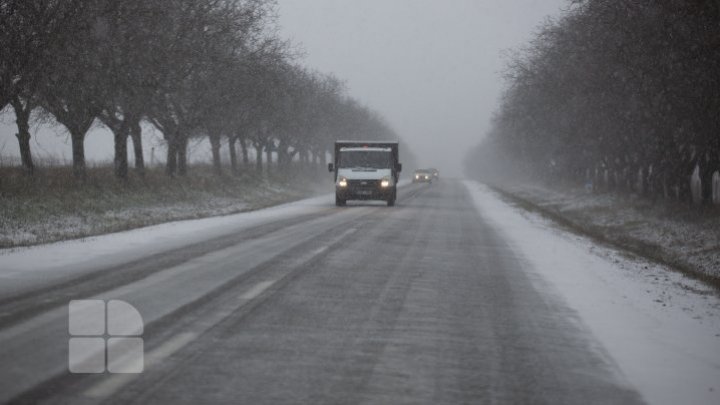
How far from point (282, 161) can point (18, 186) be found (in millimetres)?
44462

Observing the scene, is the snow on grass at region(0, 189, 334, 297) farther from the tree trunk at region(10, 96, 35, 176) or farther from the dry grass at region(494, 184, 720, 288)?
the tree trunk at region(10, 96, 35, 176)

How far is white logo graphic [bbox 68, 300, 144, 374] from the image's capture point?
5695 millimetres

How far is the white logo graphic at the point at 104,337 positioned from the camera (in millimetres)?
5695

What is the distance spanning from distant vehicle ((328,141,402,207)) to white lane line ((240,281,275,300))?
22.6m

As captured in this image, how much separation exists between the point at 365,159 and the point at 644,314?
25087 mm

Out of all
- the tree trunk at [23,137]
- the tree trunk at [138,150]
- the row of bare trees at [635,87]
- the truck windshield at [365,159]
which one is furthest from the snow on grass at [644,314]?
the tree trunk at [138,150]

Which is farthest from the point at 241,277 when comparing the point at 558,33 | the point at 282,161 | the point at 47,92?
the point at 282,161

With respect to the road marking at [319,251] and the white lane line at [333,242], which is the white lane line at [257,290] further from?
the road marking at [319,251]

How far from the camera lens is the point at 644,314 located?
8719 mm

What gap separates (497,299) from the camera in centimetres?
930

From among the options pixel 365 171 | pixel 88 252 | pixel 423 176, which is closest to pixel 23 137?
pixel 365 171

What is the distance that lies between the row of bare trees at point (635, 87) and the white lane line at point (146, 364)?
14631mm

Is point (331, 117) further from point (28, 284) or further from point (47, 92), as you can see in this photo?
point (28, 284)

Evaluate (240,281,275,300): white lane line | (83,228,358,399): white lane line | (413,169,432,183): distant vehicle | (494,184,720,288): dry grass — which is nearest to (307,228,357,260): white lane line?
(240,281,275,300): white lane line
